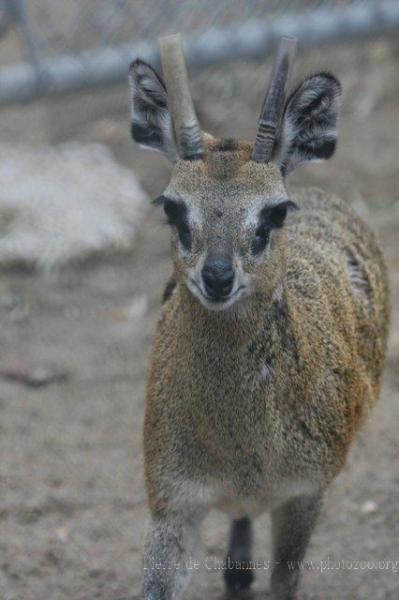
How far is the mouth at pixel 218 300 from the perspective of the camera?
13.7 feet

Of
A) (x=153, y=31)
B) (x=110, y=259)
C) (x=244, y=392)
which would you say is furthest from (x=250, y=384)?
(x=153, y=31)

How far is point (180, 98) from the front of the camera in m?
4.61

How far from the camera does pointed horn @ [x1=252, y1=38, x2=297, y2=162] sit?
174 inches

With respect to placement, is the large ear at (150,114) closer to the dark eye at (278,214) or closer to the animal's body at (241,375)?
the animal's body at (241,375)

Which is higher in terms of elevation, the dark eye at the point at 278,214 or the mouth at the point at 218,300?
the dark eye at the point at 278,214

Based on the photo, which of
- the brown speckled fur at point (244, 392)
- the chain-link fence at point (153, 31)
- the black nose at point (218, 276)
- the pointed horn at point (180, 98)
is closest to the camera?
the black nose at point (218, 276)

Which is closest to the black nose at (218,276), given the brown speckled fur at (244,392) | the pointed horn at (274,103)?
the brown speckled fur at (244,392)

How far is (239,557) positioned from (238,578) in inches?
3.8

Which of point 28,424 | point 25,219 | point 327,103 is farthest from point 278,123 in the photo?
point 25,219

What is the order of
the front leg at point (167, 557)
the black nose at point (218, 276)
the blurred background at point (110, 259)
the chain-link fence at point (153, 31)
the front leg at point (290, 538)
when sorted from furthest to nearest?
the chain-link fence at point (153, 31)
the blurred background at point (110, 259)
the front leg at point (290, 538)
the front leg at point (167, 557)
the black nose at point (218, 276)

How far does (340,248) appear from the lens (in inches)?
226

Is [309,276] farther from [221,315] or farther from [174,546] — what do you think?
[174,546]

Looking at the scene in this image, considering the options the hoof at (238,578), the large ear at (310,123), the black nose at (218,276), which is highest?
the large ear at (310,123)

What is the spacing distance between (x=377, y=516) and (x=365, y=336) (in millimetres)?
1230
